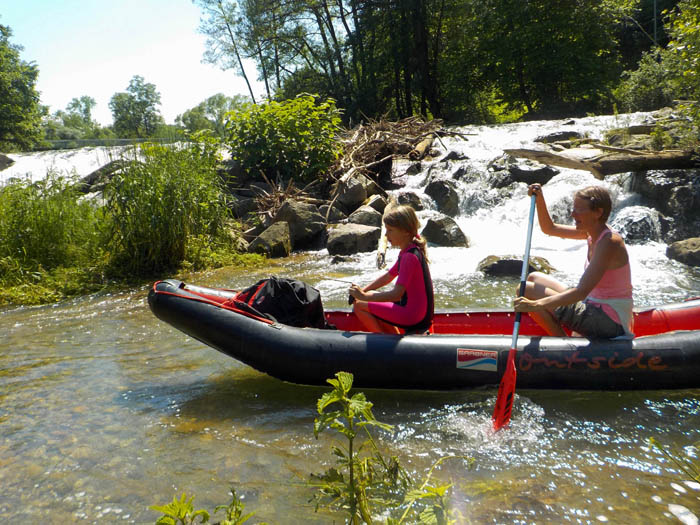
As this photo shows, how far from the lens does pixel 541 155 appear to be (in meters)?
8.84

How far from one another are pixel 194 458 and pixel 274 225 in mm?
6766

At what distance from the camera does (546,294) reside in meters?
3.50

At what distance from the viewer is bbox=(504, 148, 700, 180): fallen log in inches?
330

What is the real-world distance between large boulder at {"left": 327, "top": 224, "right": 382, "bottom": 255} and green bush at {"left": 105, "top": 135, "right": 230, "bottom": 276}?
2.19 metres

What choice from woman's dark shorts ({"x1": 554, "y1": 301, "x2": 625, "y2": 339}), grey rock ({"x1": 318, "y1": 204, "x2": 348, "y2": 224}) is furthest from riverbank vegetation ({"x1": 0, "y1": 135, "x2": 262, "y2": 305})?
woman's dark shorts ({"x1": 554, "y1": 301, "x2": 625, "y2": 339})

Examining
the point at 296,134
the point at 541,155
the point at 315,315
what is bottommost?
the point at 315,315

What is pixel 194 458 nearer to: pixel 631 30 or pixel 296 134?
pixel 296 134

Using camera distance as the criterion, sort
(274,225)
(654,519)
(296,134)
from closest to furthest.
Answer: (654,519), (274,225), (296,134)

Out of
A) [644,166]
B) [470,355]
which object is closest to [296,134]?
[644,166]

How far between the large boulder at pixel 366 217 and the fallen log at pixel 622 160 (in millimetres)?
2679

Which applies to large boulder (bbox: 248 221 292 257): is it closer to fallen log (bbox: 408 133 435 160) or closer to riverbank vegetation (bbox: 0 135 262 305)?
riverbank vegetation (bbox: 0 135 262 305)

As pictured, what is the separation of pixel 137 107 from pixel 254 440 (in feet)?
210

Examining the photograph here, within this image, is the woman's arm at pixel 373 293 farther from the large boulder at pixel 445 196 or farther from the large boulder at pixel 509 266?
the large boulder at pixel 445 196

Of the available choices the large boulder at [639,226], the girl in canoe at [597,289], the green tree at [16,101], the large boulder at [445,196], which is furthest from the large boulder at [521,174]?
the green tree at [16,101]
